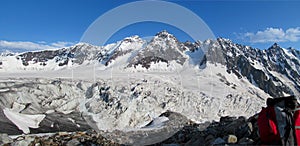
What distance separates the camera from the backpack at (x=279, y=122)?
8.95 ft

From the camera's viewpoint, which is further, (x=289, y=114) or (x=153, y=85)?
(x=153, y=85)

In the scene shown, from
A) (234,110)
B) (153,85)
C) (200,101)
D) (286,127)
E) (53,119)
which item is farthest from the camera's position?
(234,110)

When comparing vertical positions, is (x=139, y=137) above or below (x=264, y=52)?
below

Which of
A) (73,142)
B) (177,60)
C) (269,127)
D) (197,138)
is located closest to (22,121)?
(73,142)

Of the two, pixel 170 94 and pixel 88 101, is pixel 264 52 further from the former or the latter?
pixel 88 101

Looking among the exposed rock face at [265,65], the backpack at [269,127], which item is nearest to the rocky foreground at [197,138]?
the backpack at [269,127]

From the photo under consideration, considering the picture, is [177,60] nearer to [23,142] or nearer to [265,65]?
[23,142]

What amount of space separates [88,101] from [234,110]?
19.9 metres

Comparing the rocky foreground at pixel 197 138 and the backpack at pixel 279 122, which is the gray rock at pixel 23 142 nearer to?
the rocky foreground at pixel 197 138

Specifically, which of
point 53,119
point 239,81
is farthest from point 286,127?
point 239,81

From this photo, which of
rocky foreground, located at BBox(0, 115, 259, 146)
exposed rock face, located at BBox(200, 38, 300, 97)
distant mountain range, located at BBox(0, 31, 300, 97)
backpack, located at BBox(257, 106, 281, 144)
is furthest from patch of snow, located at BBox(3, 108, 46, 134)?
exposed rock face, located at BBox(200, 38, 300, 97)

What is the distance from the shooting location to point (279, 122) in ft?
9.07

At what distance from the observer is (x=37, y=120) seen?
741 inches

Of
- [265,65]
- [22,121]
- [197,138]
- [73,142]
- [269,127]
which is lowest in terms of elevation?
[22,121]
